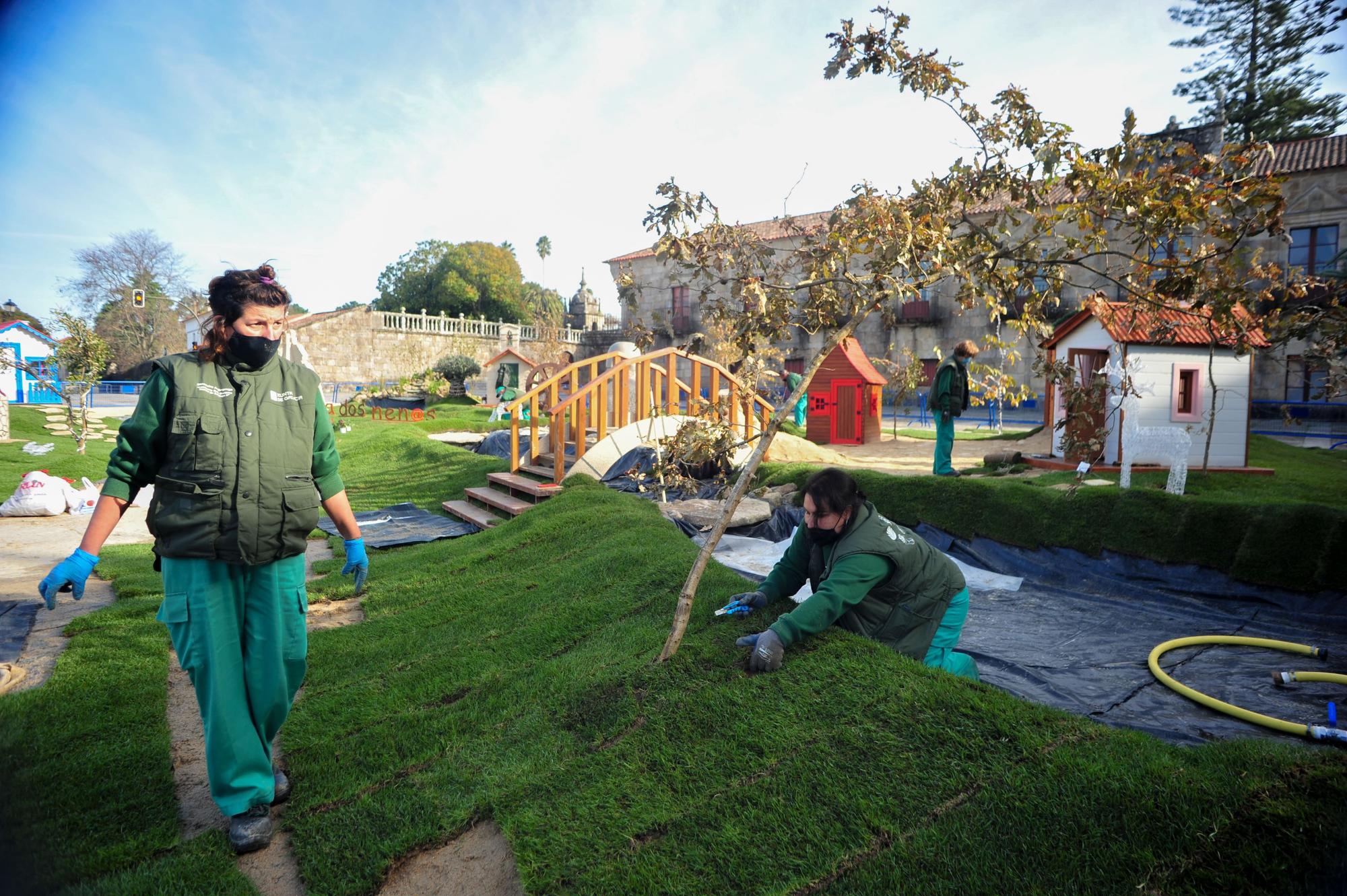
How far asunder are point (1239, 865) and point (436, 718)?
3.05 metres

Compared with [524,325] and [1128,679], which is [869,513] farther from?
[524,325]

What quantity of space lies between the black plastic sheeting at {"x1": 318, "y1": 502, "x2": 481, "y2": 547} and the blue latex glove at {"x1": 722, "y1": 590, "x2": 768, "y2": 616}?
217 inches

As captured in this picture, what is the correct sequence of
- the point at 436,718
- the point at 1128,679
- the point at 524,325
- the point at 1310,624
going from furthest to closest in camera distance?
the point at 524,325 < the point at 1310,624 < the point at 1128,679 < the point at 436,718

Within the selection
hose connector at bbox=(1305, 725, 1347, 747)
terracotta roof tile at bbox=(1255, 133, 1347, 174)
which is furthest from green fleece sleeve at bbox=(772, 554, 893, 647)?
terracotta roof tile at bbox=(1255, 133, 1347, 174)

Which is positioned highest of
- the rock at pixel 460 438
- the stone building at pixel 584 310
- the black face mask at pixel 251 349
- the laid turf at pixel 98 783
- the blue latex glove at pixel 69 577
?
the stone building at pixel 584 310

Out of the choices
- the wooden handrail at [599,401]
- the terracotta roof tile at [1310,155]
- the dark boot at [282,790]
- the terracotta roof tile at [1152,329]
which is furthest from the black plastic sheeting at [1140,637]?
→ the terracotta roof tile at [1310,155]

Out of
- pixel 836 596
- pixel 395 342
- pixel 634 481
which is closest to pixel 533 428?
pixel 634 481

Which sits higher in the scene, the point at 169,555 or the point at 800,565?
the point at 169,555

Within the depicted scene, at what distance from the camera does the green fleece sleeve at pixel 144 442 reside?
2428mm

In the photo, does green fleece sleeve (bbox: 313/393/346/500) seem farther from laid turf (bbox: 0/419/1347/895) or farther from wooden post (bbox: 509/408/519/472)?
wooden post (bbox: 509/408/519/472)

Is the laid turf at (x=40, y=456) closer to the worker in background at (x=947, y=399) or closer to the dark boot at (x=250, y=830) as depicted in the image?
the dark boot at (x=250, y=830)

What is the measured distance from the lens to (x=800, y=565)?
3744 mm

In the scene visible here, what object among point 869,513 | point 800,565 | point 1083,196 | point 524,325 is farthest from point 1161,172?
point 524,325

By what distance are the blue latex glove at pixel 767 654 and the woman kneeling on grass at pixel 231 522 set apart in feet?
5.71
